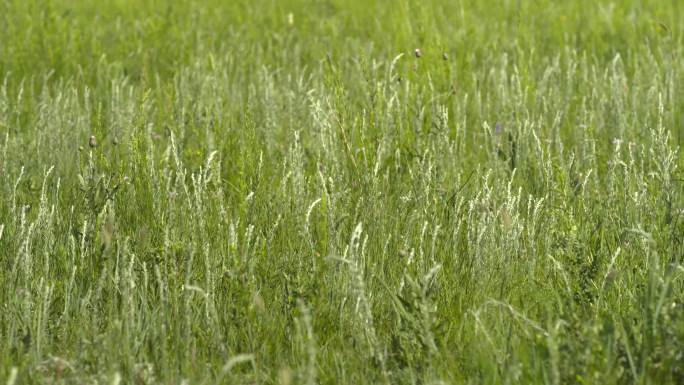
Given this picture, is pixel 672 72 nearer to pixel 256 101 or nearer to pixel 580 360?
pixel 256 101

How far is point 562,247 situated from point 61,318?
1.39m

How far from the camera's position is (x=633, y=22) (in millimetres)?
6199

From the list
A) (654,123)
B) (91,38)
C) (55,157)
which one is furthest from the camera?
(91,38)

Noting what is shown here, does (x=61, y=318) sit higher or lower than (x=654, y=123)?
higher

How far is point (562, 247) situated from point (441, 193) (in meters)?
0.63

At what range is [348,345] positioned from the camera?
2.52m

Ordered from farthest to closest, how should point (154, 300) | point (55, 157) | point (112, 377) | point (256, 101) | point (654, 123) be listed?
point (256, 101) → point (654, 123) → point (55, 157) → point (154, 300) → point (112, 377)

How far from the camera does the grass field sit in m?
2.33

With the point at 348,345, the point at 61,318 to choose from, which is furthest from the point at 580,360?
the point at 61,318

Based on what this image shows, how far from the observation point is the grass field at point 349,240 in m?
2.33

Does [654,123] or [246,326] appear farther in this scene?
[654,123]

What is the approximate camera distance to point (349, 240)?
3023mm

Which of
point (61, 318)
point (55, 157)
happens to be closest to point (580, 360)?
point (61, 318)

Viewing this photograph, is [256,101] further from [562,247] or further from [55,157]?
[562,247]
